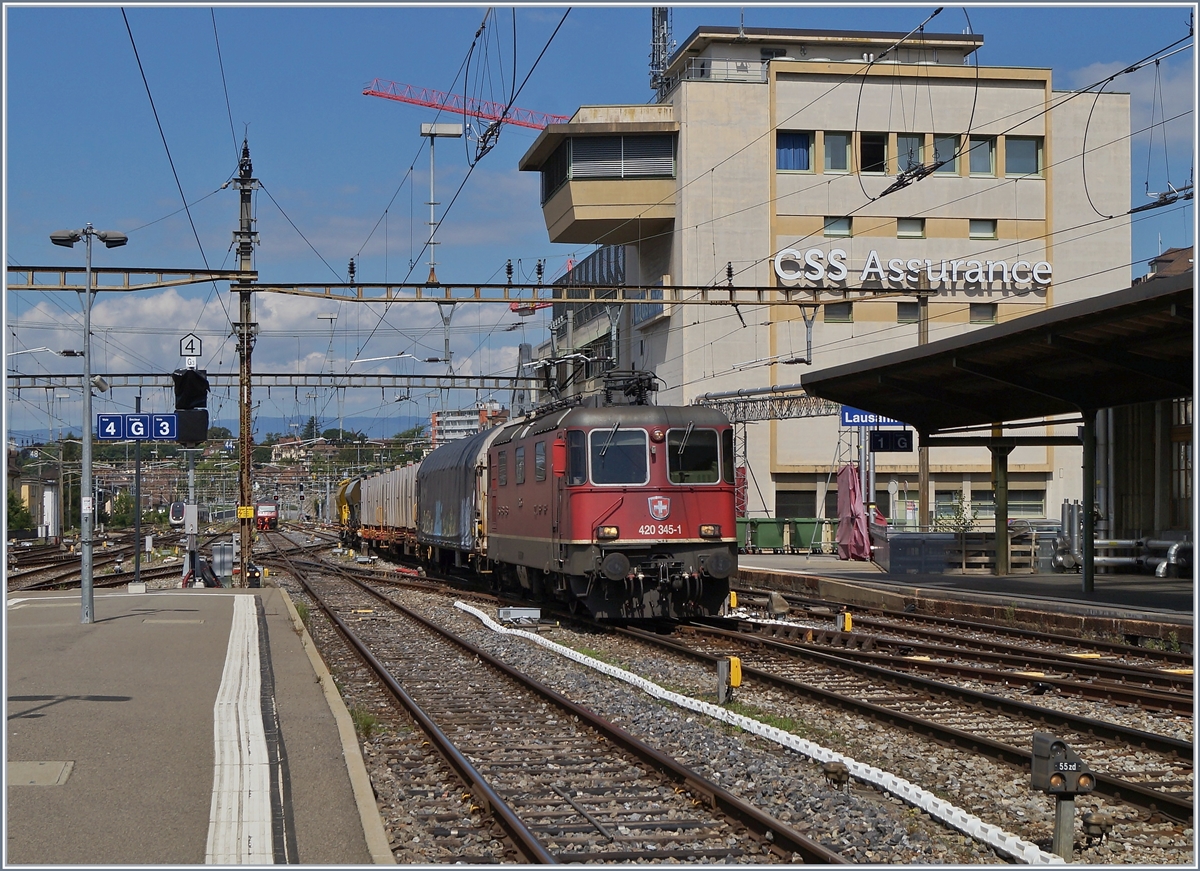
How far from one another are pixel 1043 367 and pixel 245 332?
17617mm

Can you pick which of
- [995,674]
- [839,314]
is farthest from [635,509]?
[839,314]

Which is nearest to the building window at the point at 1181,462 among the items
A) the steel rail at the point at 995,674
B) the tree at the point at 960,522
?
the tree at the point at 960,522

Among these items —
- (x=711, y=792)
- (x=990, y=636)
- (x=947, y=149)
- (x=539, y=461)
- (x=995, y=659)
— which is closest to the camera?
(x=711, y=792)

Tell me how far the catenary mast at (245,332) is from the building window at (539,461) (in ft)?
35.2

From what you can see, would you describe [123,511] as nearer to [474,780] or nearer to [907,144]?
[907,144]

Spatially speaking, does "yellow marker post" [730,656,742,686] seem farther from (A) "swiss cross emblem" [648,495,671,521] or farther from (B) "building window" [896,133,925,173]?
(B) "building window" [896,133,925,173]

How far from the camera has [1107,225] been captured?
49812 millimetres

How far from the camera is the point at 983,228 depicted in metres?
49.4

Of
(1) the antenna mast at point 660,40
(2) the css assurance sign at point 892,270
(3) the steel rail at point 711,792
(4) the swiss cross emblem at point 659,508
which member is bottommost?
(3) the steel rail at point 711,792

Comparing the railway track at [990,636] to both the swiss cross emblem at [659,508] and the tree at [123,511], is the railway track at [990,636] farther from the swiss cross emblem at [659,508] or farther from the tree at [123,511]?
the tree at [123,511]

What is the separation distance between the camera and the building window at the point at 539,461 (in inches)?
746

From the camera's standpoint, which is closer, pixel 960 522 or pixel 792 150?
pixel 960 522

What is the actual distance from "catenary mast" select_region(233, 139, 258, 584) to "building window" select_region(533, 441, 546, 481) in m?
10.7

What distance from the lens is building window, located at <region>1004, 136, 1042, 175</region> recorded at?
4969cm
